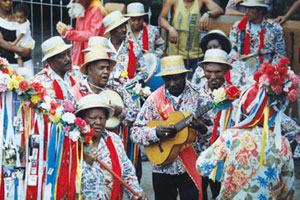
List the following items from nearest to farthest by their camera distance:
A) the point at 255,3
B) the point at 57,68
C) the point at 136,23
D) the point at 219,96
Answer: the point at 219,96, the point at 57,68, the point at 255,3, the point at 136,23

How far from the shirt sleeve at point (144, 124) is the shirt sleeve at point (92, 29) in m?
2.86


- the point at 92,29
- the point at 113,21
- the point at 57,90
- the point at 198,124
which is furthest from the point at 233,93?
the point at 92,29

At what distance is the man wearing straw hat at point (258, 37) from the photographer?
9523 mm

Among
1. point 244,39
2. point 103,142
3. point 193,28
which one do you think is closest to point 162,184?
point 103,142

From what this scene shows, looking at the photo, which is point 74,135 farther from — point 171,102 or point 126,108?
point 126,108

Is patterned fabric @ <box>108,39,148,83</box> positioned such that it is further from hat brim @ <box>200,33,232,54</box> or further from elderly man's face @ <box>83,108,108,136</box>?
elderly man's face @ <box>83,108,108,136</box>

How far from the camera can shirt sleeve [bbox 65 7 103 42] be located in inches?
392

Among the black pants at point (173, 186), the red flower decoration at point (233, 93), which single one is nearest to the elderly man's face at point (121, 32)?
the black pants at point (173, 186)

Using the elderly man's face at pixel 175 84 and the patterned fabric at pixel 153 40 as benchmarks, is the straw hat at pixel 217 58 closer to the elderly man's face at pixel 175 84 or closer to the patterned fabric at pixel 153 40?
the elderly man's face at pixel 175 84

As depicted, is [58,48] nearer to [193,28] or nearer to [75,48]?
[75,48]

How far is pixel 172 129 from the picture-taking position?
720 cm

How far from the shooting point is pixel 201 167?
6172 millimetres

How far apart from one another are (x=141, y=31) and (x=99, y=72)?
9.41ft

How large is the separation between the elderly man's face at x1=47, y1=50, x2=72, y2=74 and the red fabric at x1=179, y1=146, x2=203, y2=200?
1.92m
